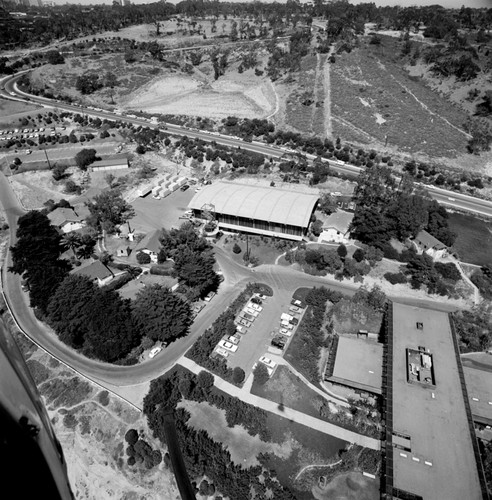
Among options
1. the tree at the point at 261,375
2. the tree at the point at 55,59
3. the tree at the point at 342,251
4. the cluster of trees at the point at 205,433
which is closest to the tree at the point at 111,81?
the tree at the point at 55,59

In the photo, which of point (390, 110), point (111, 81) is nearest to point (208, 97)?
point (111, 81)

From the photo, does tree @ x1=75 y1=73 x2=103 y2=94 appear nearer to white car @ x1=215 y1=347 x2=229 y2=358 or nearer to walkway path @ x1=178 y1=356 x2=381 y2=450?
white car @ x1=215 y1=347 x2=229 y2=358

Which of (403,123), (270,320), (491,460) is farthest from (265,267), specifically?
(403,123)

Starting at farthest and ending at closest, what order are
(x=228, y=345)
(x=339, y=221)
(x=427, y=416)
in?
(x=339, y=221) < (x=228, y=345) < (x=427, y=416)

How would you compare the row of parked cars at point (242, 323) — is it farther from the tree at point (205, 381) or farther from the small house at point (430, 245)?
the small house at point (430, 245)

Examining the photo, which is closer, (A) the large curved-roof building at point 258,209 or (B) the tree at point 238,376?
(B) the tree at point 238,376

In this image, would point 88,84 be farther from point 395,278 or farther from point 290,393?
point 290,393

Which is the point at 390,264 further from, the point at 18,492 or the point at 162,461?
the point at 18,492

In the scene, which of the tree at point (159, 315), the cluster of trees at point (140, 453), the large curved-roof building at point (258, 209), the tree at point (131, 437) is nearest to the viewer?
the cluster of trees at point (140, 453)
